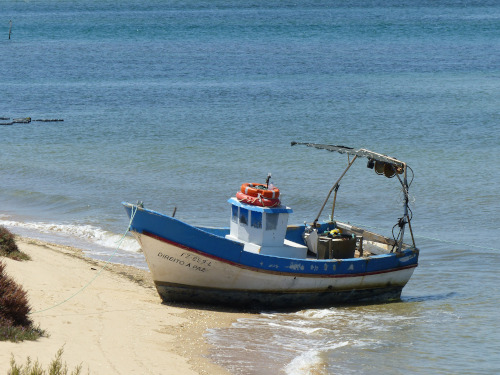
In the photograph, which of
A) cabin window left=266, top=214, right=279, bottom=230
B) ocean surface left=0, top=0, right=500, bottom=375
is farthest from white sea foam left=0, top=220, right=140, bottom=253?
cabin window left=266, top=214, right=279, bottom=230

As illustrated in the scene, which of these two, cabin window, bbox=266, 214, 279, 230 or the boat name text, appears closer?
the boat name text

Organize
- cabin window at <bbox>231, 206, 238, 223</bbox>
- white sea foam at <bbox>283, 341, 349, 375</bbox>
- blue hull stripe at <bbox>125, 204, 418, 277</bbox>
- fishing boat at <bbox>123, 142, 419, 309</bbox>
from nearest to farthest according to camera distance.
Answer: white sea foam at <bbox>283, 341, 349, 375</bbox> < blue hull stripe at <bbox>125, 204, 418, 277</bbox> < fishing boat at <bbox>123, 142, 419, 309</bbox> < cabin window at <bbox>231, 206, 238, 223</bbox>

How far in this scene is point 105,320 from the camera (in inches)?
568

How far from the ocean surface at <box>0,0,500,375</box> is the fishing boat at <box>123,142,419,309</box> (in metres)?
0.60

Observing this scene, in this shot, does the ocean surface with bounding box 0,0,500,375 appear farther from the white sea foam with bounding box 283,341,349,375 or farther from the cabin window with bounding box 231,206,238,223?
the cabin window with bounding box 231,206,238,223

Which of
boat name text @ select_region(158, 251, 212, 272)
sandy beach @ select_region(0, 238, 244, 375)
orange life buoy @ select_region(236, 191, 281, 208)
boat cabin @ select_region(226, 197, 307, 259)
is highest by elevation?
orange life buoy @ select_region(236, 191, 281, 208)

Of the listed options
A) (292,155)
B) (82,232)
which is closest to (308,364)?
(82,232)

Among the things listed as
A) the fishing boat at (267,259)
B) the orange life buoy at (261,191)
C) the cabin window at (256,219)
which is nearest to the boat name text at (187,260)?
the fishing boat at (267,259)

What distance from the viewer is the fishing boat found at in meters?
16.3

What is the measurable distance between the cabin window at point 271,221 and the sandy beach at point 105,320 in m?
2.22

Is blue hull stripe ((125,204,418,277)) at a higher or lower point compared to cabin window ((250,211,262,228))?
lower

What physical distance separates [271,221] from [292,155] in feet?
55.9

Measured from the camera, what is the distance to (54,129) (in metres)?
41.0

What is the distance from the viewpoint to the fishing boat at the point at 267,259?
53.6 ft
